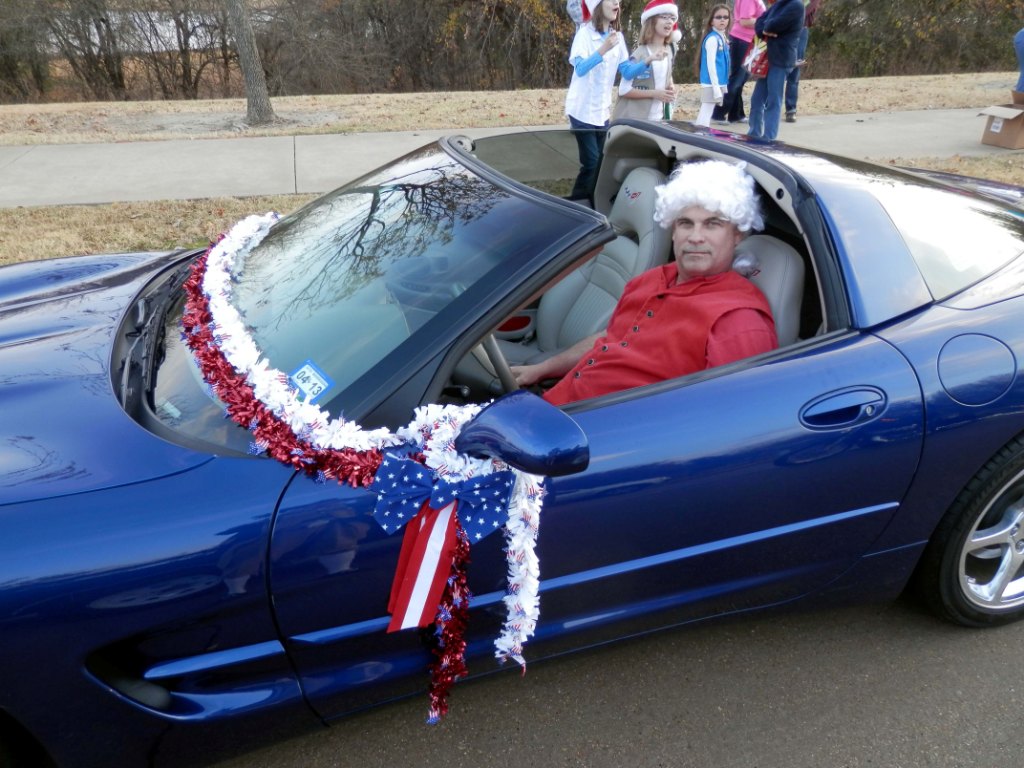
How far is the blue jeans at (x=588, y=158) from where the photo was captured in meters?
3.29

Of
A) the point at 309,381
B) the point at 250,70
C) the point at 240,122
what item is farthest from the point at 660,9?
the point at 240,122

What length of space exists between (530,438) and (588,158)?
2.07 metres

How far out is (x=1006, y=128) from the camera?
26.3 ft

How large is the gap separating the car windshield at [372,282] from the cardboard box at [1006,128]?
7.72 m

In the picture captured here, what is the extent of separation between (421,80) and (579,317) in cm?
1874

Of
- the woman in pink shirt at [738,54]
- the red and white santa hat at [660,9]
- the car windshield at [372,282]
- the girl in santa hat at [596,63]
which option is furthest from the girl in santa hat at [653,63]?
the car windshield at [372,282]

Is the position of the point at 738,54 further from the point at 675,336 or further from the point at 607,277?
the point at 675,336

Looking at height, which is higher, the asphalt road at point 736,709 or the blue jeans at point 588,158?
the blue jeans at point 588,158

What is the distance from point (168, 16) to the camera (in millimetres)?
18984

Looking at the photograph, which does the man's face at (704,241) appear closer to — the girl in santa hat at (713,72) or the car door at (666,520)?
the car door at (666,520)

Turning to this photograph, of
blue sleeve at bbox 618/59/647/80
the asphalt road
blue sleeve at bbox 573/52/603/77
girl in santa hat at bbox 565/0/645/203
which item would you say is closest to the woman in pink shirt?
girl in santa hat at bbox 565/0/645/203

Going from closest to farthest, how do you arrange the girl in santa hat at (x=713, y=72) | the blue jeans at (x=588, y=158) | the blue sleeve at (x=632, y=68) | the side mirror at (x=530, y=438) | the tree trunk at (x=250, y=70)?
the side mirror at (x=530, y=438)
the blue jeans at (x=588, y=158)
the blue sleeve at (x=632, y=68)
the girl in santa hat at (x=713, y=72)
the tree trunk at (x=250, y=70)

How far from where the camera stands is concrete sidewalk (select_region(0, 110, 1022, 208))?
680 centimetres

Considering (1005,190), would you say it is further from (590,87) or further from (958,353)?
(590,87)
